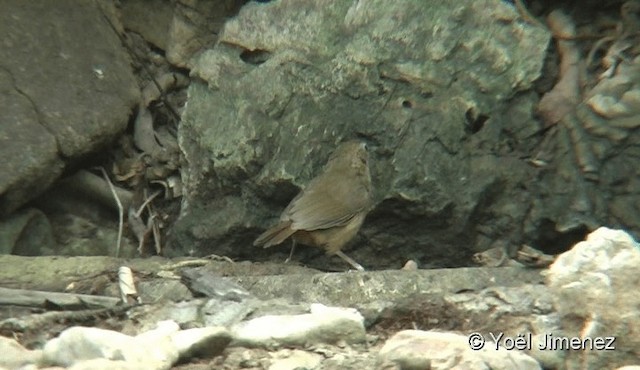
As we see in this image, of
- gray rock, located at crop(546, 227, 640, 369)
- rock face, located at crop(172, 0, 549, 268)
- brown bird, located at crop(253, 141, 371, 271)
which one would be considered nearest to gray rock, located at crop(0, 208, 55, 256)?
rock face, located at crop(172, 0, 549, 268)

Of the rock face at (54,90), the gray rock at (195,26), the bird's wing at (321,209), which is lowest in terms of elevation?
the bird's wing at (321,209)

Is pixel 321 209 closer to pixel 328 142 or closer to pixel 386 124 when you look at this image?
pixel 328 142

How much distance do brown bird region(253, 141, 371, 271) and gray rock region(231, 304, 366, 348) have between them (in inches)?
62.1

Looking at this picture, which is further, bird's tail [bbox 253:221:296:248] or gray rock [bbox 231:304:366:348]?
bird's tail [bbox 253:221:296:248]

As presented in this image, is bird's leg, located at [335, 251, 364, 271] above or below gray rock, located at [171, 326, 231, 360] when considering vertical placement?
above

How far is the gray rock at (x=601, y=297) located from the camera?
4.74 m

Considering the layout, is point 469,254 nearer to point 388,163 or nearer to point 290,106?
point 388,163

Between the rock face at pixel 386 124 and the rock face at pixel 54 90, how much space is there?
53 cm

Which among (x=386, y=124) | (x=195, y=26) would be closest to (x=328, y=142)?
(x=386, y=124)

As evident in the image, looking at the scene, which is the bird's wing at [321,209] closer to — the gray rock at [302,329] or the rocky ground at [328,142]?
the rocky ground at [328,142]

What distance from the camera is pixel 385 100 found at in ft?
22.6

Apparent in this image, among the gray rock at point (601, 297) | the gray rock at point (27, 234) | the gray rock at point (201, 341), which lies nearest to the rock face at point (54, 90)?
the gray rock at point (27, 234)

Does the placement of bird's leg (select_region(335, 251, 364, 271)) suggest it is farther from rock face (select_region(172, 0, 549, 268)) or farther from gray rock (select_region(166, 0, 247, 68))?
gray rock (select_region(166, 0, 247, 68))

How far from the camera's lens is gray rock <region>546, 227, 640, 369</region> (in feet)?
15.6
